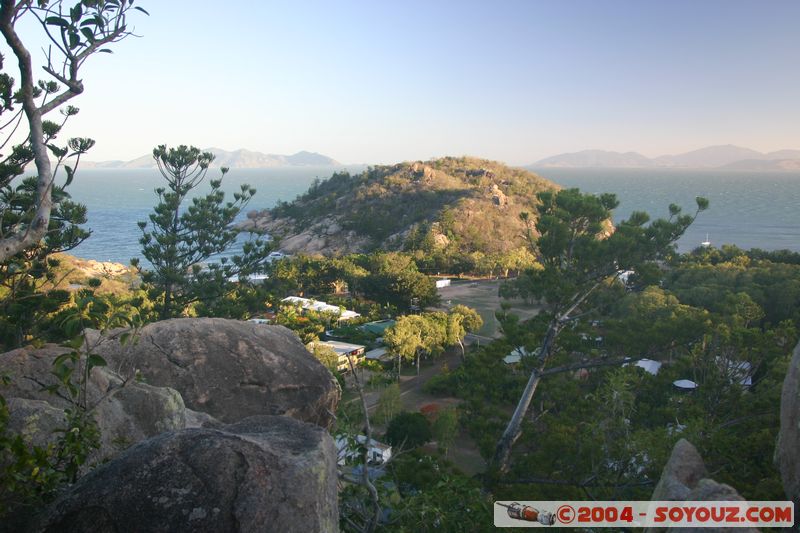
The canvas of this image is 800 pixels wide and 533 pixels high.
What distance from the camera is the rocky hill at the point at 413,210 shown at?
6469 cm

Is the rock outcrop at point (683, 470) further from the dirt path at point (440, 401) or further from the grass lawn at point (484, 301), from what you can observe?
the grass lawn at point (484, 301)

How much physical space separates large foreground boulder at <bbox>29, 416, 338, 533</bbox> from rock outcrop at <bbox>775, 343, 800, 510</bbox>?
623 centimetres

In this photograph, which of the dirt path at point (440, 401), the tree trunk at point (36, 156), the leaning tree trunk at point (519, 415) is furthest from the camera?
the dirt path at point (440, 401)

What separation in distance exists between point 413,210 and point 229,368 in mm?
65892

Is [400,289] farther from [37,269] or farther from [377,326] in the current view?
[37,269]

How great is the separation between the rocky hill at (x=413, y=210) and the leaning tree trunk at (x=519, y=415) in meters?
Answer: 44.4

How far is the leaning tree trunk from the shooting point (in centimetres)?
1243

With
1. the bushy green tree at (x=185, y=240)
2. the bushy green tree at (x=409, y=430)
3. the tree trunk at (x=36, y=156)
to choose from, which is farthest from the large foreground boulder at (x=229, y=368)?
the bushy green tree at (x=185, y=240)

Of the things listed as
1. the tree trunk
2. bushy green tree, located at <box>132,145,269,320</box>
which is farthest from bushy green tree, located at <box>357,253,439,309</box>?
the tree trunk

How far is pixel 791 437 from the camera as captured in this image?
21.9 ft

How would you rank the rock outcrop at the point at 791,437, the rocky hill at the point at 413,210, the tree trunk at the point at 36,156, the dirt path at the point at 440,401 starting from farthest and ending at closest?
the rocky hill at the point at 413,210, the dirt path at the point at 440,401, the rock outcrop at the point at 791,437, the tree trunk at the point at 36,156

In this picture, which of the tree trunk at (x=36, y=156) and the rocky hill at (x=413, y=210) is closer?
the tree trunk at (x=36, y=156)

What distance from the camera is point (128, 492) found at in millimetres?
2803

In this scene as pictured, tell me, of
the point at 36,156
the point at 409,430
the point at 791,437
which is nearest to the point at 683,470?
the point at 791,437
